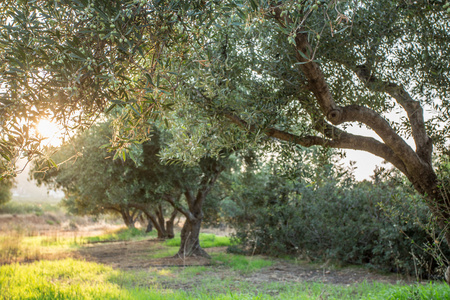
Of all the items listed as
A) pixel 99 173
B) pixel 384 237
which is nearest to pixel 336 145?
pixel 384 237

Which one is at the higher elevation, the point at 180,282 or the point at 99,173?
the point at 99,173

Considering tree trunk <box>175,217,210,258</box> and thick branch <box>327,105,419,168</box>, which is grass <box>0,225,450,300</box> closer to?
tree trunk <box>175,217,210,258</box>

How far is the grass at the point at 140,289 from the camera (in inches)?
233

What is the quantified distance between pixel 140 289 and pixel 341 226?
8.35 metres

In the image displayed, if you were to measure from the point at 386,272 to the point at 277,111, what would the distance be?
31.6ft

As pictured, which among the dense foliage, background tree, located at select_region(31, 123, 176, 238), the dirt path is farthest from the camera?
background tree, located at select_region(31, 123, 176, 238)

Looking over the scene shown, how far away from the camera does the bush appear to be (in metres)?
10.0

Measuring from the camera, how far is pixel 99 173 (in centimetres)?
1188

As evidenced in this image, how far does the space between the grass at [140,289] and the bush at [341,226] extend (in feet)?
7.50

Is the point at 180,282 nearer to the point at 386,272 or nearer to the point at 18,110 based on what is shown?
the point at 386,272

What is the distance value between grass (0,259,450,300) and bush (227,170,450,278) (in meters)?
2.29

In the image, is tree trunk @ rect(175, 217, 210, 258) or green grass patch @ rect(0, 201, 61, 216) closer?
tree trunk @ rect(175, 217, 210, 258)

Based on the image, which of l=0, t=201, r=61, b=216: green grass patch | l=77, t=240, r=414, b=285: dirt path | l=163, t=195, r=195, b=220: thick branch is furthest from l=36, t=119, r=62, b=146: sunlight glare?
l=0, t=201, r=61, b=216: green grass patch

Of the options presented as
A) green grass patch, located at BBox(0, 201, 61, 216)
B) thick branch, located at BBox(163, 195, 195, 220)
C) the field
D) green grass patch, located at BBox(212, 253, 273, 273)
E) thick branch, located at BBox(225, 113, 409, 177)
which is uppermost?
thick branch, located at BBox(225, 113, 409, 177)
